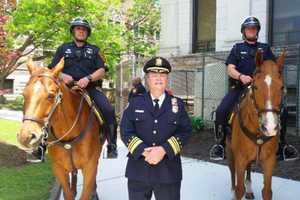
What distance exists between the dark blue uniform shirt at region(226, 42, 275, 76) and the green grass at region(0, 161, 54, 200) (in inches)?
144

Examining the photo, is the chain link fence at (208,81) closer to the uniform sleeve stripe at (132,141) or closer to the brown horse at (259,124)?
the brown horse at (259,124)

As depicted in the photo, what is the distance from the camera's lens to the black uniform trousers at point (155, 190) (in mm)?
4289

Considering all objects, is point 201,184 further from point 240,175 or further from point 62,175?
point 62,175

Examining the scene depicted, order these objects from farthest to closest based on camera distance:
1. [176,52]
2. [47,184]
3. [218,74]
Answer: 1. [176,52]
2. [218,74]
3. [47,184]

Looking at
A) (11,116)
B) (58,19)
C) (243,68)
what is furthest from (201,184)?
(11,116)

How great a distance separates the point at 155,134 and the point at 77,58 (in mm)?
2606

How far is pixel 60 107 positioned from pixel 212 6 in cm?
1335

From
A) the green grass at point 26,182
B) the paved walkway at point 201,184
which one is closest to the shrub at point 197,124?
the paved walkway at point 201,184

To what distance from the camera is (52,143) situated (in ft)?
17.0

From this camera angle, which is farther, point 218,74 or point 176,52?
point 176,52

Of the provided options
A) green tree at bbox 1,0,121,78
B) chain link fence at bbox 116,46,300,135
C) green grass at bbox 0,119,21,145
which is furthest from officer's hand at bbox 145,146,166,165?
green tree at bbox 1,0,121,78

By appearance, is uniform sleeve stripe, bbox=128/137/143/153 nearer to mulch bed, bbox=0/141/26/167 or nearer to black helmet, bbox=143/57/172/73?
black helmet, bbox=143/57/172/73

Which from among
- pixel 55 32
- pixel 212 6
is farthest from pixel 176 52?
pixel 55 32

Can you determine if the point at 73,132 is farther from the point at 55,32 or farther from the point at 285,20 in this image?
the point at 55,32
